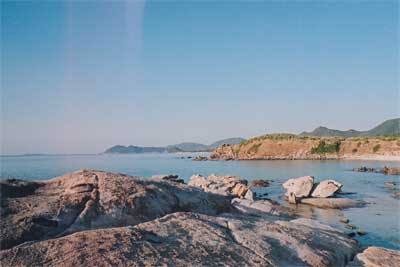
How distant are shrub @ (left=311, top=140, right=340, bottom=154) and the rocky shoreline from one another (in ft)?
360

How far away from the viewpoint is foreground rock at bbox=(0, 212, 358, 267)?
19.3 feet

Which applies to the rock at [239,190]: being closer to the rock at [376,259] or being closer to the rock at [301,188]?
the rock at [301,188]

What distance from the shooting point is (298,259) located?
7.75 metres

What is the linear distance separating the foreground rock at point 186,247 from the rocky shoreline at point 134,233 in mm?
18

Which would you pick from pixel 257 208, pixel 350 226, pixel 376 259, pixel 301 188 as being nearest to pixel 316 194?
pixel 301 188

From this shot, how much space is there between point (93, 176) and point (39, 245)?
3.91 metres

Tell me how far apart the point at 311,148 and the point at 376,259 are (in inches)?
4453

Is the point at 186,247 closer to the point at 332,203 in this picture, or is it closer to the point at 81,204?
the point at 81,204

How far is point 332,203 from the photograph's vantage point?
96.2 feet

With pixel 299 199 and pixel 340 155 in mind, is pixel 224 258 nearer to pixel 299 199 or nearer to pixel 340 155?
pixel 299 199

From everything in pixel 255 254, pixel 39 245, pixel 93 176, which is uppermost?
pixel 93 176

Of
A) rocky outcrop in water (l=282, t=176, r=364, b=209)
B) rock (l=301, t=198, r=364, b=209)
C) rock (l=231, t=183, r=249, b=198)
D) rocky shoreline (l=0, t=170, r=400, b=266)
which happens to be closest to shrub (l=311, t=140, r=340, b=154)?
rocky outcrop in water (l=282, t=176, r=364, b=209)

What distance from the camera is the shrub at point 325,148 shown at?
113 meters

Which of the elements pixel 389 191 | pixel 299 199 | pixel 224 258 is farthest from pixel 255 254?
pixel 389 191
